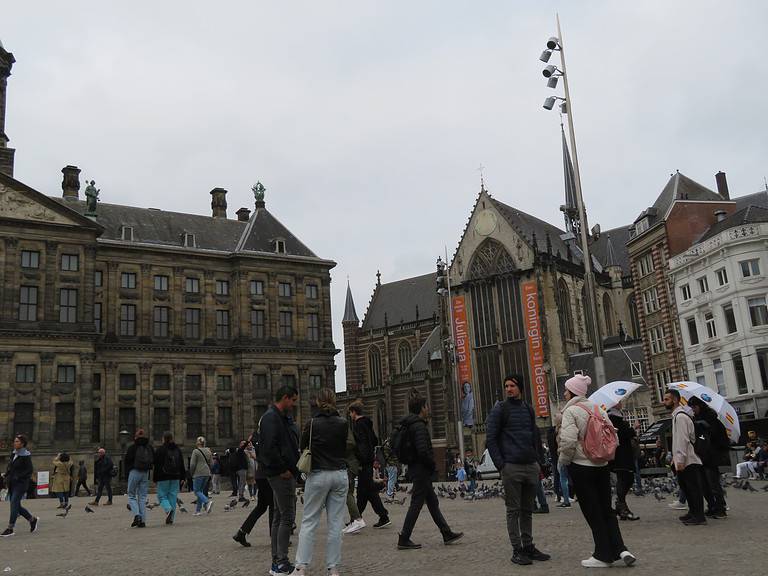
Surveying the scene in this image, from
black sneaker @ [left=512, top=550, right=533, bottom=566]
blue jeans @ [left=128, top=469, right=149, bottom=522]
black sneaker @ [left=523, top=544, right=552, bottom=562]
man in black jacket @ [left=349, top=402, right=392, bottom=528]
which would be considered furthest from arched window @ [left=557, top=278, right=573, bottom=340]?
black sneaker @ [left=512, top=550, right=533, bottom=566]

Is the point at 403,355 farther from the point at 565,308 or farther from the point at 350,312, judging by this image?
the point at 565,308

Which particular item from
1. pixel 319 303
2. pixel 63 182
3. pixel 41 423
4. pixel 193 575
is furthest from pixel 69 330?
pixel 193 575

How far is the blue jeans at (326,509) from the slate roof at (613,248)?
7063 centimetres

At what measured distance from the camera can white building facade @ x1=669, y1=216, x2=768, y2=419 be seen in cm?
3625

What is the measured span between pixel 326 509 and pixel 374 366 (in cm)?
7774

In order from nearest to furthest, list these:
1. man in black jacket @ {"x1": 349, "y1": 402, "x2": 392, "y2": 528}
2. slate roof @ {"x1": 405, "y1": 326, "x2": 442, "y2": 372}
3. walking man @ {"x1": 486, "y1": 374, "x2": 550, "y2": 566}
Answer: walking man @ {"x1": 486, "y1": 374, "x2": 550, "y2": 566}
man in black jacket @ {"x1": 349, "y1": 402, "x2": 392, "y2": 528}
slate roof @ {"x1": 405, "y1": 326, "x2": 442, "y2": 372}

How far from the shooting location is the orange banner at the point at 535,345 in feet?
201

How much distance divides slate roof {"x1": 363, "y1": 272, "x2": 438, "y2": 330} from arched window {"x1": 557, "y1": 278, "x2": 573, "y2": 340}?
20409 mm

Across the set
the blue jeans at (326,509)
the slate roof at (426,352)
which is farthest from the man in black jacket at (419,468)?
the slate roof at (426,352)

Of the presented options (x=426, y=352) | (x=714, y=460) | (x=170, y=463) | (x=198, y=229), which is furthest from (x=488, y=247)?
(x=714, y=460)

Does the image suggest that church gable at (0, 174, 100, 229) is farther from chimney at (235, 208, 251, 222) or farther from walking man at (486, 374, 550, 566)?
walking man at (486, 374, 550, 566)

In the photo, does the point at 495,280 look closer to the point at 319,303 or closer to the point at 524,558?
the point at 319,303

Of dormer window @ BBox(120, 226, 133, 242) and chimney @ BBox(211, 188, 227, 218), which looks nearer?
dormer window @ BBox(120, 226, 133, 242)

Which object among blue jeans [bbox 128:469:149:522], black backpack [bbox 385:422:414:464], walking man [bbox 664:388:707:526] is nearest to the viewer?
black backpack [bbox 385:422:414:464]
